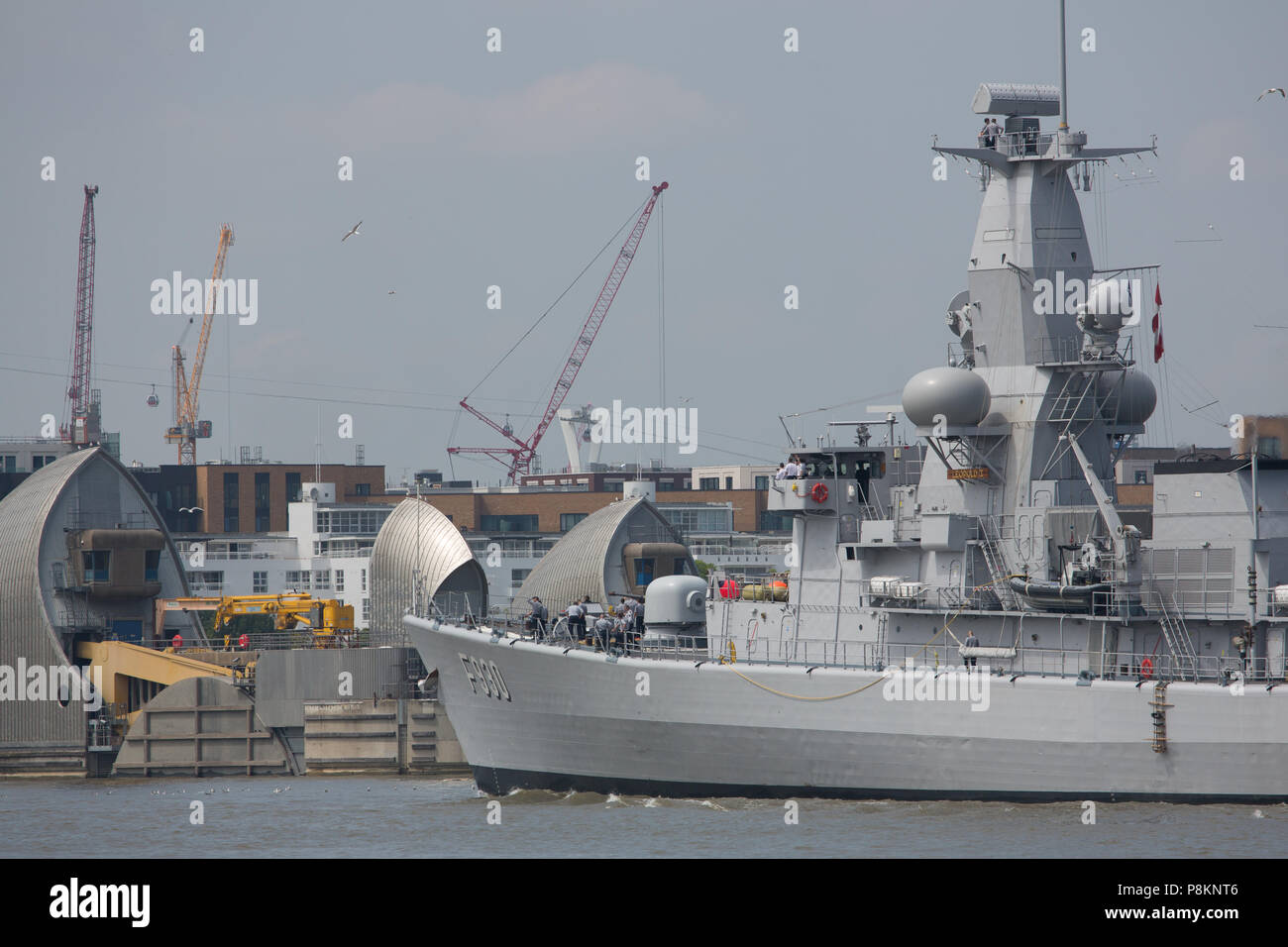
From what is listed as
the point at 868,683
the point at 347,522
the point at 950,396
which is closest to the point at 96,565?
the point at 868,683

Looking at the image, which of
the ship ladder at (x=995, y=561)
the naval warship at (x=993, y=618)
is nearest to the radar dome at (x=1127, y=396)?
the naval warship at (x=993, y=618)

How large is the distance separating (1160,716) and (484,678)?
1536 cm

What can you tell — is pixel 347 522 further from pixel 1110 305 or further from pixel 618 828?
pixel 1110 305

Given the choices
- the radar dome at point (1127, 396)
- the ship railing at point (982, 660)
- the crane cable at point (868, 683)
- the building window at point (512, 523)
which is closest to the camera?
the ship railing at point (982, 660)

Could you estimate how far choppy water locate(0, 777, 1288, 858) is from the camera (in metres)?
28.7

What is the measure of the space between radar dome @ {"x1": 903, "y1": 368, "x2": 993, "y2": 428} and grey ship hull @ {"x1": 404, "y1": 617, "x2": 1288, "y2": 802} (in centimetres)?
543

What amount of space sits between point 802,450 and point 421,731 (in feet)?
52.4

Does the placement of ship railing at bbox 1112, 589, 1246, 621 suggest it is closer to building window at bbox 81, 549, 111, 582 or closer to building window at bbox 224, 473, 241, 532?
building window at bbox 81, 549, 111, 582

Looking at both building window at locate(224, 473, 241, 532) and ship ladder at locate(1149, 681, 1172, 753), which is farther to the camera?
building window at locate(224, 473, 241, 532)

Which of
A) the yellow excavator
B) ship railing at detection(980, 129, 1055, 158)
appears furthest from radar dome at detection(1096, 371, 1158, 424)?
the yellow excavator

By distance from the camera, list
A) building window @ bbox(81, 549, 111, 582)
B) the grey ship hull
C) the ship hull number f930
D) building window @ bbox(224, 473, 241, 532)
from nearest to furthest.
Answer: the grey ship hull → the ship hull number f930 → building window @ bbox(81, 549, 111, 582) → building window @ bbox(224, 473, 241, 532)

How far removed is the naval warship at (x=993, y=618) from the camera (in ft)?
103

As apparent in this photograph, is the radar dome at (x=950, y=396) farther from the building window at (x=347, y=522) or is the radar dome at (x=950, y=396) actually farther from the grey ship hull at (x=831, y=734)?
the building window at (x=347, y=522)

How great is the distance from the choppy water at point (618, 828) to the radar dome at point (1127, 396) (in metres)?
8.41
